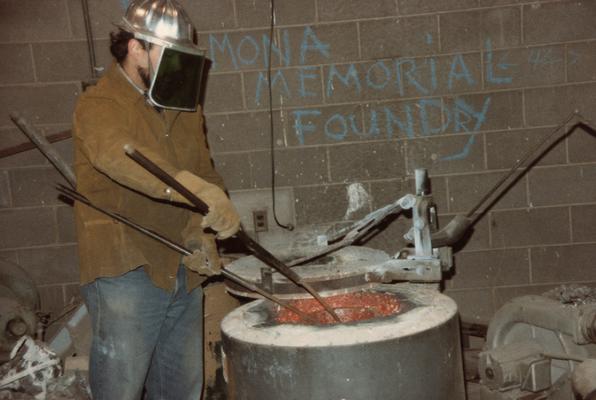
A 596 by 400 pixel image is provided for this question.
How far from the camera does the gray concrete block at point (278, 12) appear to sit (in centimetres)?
378

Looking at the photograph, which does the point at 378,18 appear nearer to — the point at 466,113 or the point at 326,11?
the point at 326,11

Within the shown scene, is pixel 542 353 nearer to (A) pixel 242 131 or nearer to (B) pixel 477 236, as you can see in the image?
(B) pixel 477 236

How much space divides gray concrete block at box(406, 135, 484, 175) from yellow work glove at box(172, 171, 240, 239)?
86.0 inches

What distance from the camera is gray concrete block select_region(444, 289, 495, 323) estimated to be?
4059 mm

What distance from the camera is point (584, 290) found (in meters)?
2.77

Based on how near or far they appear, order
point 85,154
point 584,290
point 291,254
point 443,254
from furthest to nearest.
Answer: point 291,254 → point 584,290 → point 443,254 → point 85,154

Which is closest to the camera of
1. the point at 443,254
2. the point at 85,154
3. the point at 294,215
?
the point at 85,154

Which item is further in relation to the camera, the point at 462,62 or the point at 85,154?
the point at 462,62

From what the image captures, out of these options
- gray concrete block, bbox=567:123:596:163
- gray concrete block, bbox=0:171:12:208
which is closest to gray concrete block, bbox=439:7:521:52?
gray concrete block, bbox=567:123:596:163

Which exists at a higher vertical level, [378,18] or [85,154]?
[378,18]

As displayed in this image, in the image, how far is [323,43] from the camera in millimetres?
3820

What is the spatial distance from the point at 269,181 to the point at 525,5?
6.67 ft

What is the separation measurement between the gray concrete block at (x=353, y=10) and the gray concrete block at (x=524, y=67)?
2.34 feet

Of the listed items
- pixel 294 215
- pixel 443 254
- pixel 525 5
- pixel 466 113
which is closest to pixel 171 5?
pixel 443 254
